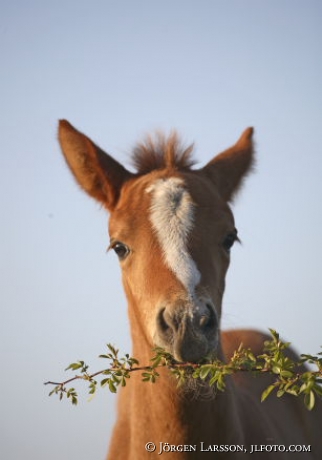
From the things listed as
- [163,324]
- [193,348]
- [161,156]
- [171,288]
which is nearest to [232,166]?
[161,156]

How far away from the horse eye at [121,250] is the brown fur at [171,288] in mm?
57

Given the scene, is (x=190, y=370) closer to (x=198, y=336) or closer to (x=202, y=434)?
(x=198, y=336)

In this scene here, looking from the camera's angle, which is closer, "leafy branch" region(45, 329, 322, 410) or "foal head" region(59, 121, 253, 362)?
"leafy branch" region(45, 329, 322, 410)

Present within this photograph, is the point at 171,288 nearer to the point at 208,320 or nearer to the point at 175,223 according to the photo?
the point at 208,320

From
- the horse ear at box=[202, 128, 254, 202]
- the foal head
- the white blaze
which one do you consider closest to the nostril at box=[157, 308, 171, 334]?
the foal head

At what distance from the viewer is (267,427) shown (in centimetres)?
509

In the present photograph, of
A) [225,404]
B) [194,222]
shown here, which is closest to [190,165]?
[194,222]

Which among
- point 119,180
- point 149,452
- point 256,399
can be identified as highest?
point 119,180

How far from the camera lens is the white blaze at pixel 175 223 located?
12.3ft

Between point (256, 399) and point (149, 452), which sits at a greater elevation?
point (256, 399)

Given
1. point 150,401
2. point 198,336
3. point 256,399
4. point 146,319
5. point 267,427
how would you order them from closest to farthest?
point 198,336 < point 146,319 < point 150,401 < point 267,427 < point 256,399

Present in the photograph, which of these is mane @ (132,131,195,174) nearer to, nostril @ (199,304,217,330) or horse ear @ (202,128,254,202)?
horse ear @ (202,128,254,202)

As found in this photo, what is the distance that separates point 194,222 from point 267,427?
2.11 metres

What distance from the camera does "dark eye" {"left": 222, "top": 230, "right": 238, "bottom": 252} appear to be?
4441 mm
